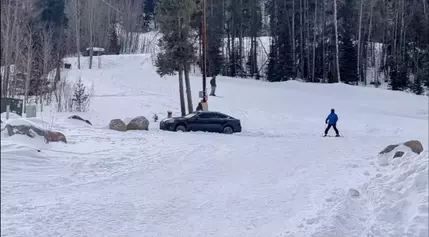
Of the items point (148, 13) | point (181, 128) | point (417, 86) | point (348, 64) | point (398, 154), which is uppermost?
point (148, 13)

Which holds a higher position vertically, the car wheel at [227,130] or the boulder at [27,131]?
the boulder at [27,131]

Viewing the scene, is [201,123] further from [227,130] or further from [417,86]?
[417,86]

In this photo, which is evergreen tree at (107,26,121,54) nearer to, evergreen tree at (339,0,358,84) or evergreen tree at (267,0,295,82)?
evergreen tree at (267,0,295,82)

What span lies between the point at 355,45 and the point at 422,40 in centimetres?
594

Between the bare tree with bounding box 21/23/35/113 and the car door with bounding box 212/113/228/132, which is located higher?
the bare tree with bounding box 21/23/35/113

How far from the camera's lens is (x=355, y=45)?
4822 centimetres

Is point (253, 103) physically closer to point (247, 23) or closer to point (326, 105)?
point (326, 105)

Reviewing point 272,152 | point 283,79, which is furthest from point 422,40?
point 272,152

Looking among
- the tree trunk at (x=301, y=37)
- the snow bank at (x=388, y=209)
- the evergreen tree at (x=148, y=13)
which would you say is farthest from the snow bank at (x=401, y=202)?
the tree trunk at (x=301, y=37)

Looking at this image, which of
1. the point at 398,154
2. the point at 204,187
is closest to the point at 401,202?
the point at 204,187

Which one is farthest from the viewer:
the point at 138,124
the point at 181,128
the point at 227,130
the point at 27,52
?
the point at 227,130

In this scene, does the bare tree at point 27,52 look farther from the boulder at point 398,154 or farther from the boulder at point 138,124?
the boulder at point 138,124

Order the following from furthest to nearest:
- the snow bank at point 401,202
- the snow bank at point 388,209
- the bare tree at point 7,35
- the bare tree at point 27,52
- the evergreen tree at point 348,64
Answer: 1. the evergreen tree at point 348,64
2. the snow bank at point 388,209
3. the snow bank at point 401,202
4. the bare tree at point 27,52
5. the bare tree at point 7,35

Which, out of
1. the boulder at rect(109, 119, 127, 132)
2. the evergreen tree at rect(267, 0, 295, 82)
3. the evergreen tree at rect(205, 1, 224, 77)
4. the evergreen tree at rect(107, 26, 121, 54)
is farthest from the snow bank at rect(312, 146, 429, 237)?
the evergreen tree at rect(205, 1, 224, 77)
